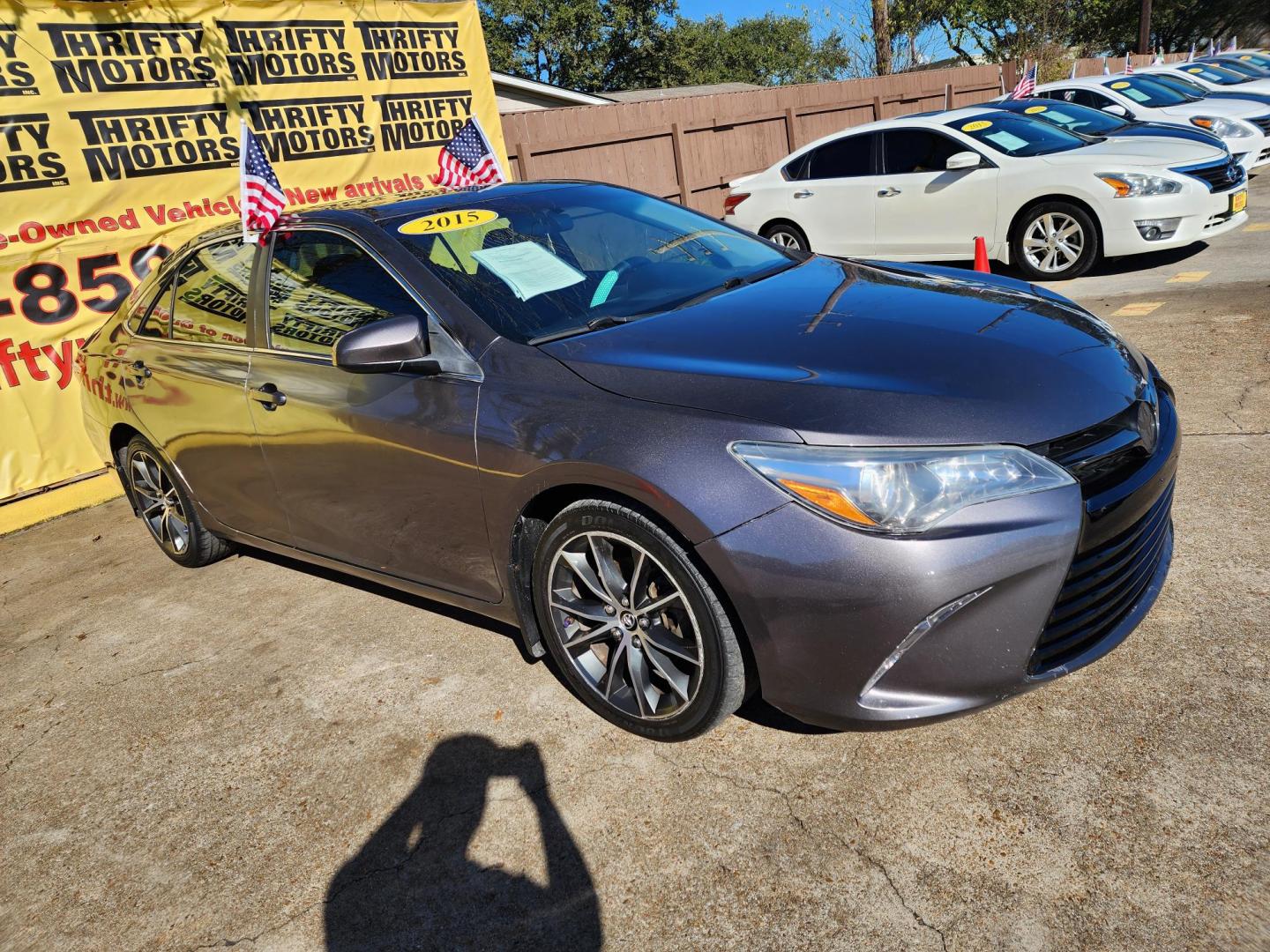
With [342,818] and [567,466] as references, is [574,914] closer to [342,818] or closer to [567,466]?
[342,818]

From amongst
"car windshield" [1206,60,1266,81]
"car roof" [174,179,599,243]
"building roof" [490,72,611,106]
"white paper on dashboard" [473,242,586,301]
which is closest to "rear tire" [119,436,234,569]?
"car roof" [174,179,599,243]

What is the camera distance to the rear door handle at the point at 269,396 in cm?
373

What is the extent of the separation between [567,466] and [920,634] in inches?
41.7

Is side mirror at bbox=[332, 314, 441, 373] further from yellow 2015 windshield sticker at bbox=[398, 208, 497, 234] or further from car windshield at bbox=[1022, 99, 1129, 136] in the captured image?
car windshield at bbox=[1022, 99, 1129, 136]

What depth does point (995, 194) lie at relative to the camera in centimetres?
880

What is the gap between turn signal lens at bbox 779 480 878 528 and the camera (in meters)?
2.40

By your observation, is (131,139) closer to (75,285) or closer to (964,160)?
(75,285)

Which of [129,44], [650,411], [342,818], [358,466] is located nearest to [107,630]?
[358,466]

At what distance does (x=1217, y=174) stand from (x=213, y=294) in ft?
26.6

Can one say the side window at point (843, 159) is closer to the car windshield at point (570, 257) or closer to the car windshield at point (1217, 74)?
the car windshield at point (570, 257)

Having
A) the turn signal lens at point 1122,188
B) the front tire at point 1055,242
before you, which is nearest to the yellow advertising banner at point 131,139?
the front tire at point 1055,242

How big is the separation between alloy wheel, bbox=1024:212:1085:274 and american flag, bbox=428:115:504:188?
501 centimetres

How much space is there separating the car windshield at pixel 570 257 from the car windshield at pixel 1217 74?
53.8ft

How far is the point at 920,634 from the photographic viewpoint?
94.3 inches
